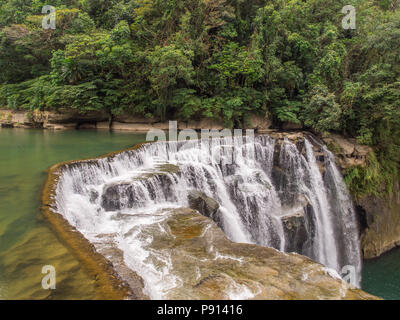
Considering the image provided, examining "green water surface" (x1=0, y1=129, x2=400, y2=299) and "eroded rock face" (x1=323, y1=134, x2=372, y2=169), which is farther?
"eroded rock face" (x1=323, y1=134, x2=372, y2=169)

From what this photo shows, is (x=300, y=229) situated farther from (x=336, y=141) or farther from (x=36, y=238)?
(x=36, y=238)

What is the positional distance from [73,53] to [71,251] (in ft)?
48.2

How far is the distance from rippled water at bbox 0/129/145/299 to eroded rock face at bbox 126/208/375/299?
0.95 m

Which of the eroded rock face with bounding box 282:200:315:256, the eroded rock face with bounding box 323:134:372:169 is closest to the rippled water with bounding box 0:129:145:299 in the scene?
the eroded rock face with bounding box 282:200:315:256

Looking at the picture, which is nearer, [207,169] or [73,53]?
[207,169]

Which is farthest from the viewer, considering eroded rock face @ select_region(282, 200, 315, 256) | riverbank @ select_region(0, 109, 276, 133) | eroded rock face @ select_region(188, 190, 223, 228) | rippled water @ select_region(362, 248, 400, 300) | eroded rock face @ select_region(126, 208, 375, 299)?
riverbank @ select_region(0, 109, 276, 133)

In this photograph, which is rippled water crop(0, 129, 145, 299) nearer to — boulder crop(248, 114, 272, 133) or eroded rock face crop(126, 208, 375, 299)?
eroded rock face crop(126, 208, 375, 299)

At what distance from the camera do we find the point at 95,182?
24.0 feet

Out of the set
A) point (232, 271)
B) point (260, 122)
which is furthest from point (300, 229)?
point (260, 122)

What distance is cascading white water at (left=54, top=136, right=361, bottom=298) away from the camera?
18.4 ft
